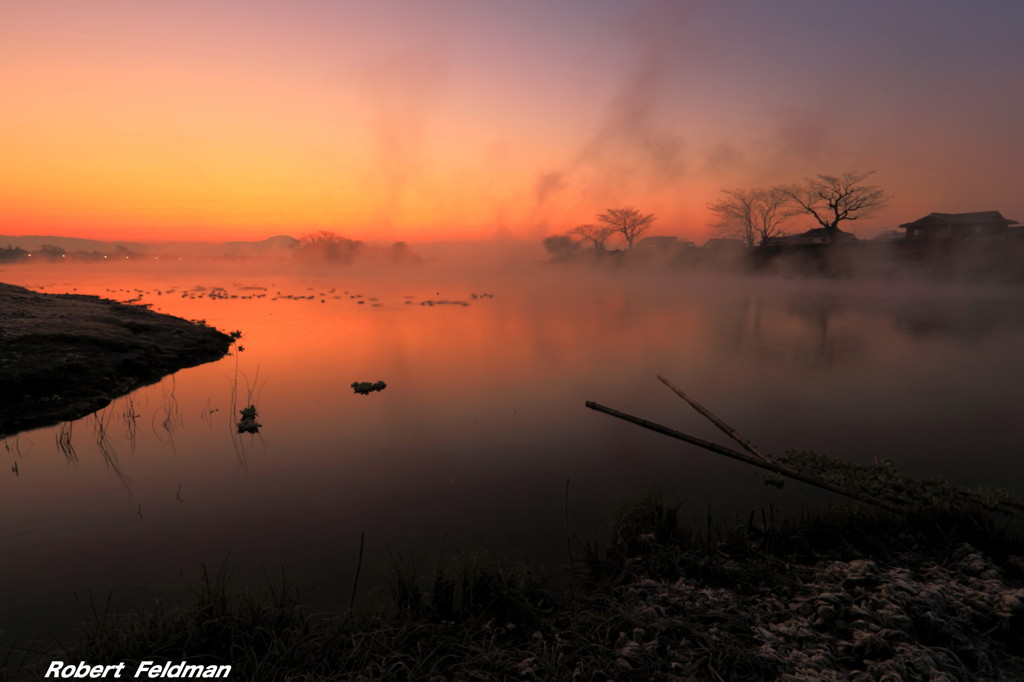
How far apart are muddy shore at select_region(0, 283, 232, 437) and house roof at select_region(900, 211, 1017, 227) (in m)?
105

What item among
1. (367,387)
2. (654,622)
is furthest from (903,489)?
(367,387)

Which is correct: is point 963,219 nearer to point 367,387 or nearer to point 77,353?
point 367,387

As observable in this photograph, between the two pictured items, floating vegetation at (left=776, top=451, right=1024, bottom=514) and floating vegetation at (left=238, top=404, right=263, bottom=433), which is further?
floating vegetation at (left=238, top=404, right=263, bottom=433)

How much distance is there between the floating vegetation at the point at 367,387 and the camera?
65.1ft

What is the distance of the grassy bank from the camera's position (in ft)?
17.4

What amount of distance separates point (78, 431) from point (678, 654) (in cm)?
1735

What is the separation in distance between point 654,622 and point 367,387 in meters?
16.2

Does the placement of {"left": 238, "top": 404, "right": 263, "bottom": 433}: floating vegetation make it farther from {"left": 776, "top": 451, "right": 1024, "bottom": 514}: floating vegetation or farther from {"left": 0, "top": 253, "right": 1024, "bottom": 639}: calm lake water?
{"left": 776, "top": 451, "right": 1024, "bottom": 514}: floating vegetation

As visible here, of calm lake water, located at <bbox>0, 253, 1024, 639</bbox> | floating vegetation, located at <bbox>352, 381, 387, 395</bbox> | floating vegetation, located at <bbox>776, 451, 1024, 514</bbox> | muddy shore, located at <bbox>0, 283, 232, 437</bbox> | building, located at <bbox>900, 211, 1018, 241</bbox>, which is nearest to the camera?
calm lake water, located at <bbox>0, 253, 1024, 639</bbox>

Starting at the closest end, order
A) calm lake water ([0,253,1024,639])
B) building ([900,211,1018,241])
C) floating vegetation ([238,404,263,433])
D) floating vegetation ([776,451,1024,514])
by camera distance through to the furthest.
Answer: calm lake water ([0,253,1024,639]), floating vegetation ([776,451,1024,514]), floating vegetation ([238,404,263,433]), building ([900,211,1018,241])

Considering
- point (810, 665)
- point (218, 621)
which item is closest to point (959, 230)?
point (810, 665)

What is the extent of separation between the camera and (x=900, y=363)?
2527cm

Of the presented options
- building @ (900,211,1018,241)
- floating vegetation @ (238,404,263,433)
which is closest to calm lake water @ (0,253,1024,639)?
floating vegetation @ (238,404,263,433)

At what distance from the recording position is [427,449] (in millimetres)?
13750
